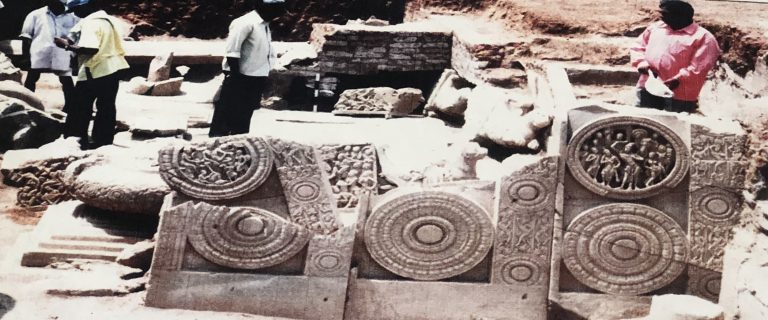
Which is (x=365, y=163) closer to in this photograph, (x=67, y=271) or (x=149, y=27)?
(x=67, y=271)

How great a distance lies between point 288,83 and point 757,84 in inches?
199

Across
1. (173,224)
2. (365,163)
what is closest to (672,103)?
(365,163)

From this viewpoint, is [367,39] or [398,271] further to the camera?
[367,39]

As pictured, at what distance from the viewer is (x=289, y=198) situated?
14.8 ft

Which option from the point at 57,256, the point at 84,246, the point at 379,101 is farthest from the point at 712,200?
the point at 379,101

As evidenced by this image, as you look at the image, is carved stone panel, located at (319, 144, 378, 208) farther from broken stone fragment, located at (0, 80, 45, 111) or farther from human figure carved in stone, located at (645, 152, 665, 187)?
broken stone fragment, located at (0, 80, 45, 111)

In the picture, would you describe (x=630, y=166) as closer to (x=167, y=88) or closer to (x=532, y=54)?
(x=532, y=54)

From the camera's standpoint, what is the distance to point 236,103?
6336 mm

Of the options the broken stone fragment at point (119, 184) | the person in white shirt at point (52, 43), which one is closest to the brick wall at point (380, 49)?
the person in white shirt at point (52, 43)

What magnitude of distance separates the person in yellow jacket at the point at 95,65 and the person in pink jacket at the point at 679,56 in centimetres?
378

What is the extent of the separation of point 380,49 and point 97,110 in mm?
3683

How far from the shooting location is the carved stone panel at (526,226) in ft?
14.7

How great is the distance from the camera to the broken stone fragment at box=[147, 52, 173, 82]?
9.66 metres

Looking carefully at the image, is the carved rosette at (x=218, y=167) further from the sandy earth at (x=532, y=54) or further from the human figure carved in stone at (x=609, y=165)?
the human figure carved in stone at (x=609, y=165)
